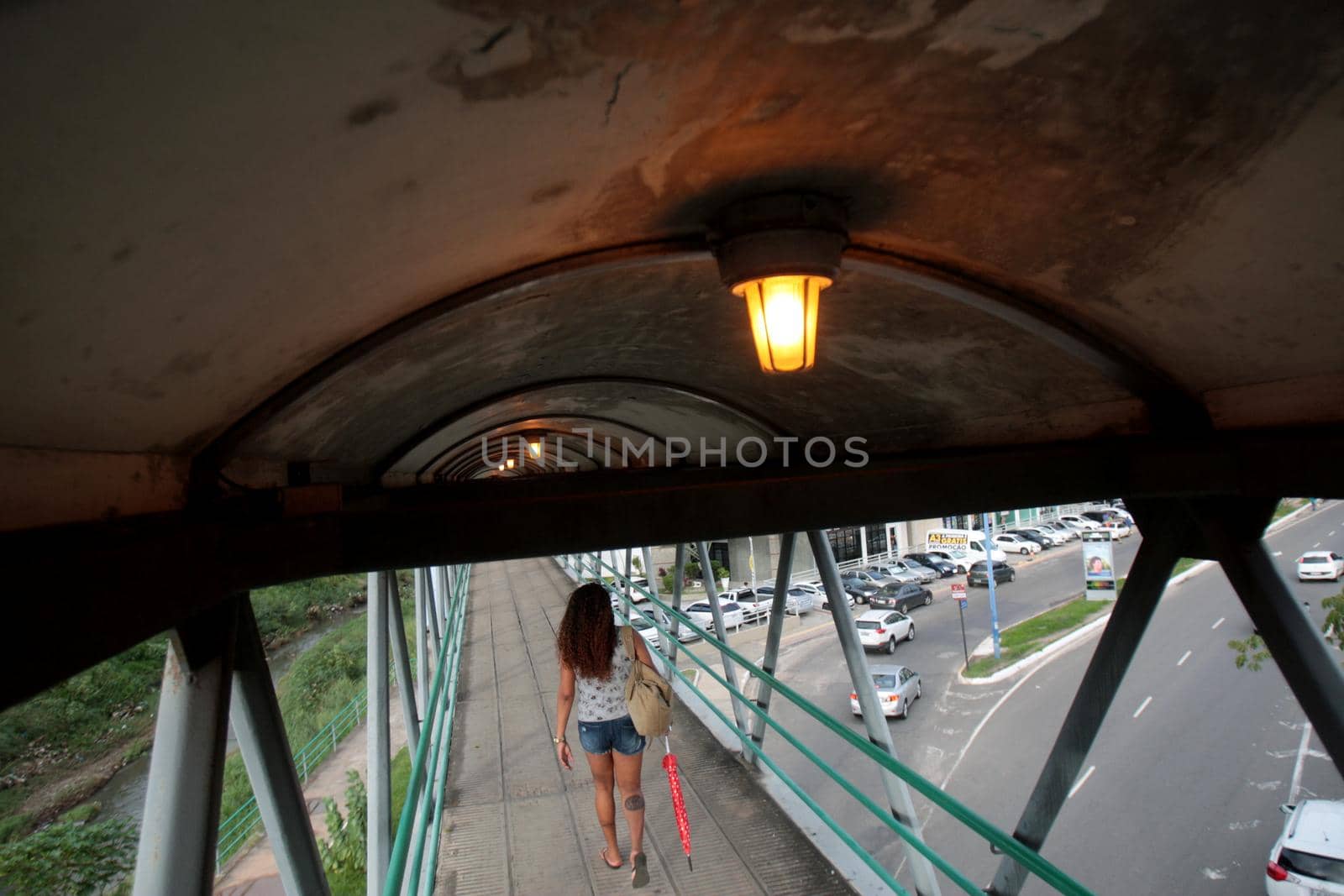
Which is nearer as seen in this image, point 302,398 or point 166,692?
point 166,692

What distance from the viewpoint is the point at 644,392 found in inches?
229

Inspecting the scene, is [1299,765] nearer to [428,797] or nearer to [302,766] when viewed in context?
[428,797]

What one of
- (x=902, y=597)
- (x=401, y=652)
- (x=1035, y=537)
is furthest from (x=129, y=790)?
(x=1035, y=537)

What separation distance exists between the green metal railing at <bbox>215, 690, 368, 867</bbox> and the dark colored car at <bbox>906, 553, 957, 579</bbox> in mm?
19071

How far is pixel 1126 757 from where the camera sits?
14.3 meters

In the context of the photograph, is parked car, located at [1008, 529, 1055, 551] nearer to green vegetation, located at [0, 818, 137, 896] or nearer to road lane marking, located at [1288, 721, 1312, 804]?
road lane marking, located at [1288, 721, 1312, 804]

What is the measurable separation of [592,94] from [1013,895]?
10.6ft

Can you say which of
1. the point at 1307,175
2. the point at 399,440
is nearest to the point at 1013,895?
the point at 1307,175

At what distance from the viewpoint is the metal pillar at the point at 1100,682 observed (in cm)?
287

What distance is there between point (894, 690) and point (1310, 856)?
289 inches

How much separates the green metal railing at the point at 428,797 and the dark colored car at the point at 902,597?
18.8 m

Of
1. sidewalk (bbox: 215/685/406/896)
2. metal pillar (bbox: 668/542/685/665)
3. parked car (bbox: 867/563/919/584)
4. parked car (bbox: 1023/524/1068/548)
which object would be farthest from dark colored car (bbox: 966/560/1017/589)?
metal pillar (bbox: 668/542/685/665)

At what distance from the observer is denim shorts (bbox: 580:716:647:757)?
3.46 m

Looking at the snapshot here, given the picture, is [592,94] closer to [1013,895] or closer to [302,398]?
[302,398]
